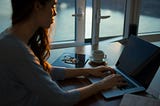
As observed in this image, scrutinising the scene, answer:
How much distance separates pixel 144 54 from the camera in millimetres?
1332

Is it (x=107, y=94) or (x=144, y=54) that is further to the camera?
(x=144, y=54)

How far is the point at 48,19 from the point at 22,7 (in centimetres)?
15

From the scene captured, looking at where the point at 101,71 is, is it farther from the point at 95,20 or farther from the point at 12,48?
the point at 95,20

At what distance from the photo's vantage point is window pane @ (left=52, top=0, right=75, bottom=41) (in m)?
2.65

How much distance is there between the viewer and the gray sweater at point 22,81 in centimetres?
101

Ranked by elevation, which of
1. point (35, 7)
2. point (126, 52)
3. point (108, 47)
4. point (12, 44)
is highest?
point (35, 7)

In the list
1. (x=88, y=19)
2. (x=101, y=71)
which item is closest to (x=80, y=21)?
(x=88, y=19)

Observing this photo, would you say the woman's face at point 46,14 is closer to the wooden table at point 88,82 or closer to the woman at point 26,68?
the woman at point 26,68

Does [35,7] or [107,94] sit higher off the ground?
[35,7]

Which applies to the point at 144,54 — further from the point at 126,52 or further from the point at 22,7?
the point at 22,7

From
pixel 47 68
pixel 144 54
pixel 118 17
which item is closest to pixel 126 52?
pixel 144 54

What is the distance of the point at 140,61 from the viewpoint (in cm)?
134

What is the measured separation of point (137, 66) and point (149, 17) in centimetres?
201

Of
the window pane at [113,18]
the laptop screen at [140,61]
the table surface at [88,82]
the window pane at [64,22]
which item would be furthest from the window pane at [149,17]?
the laptop screen at [140,61]
